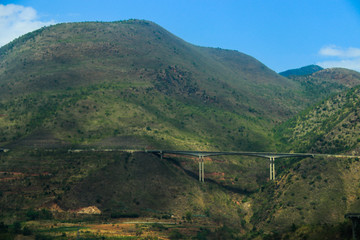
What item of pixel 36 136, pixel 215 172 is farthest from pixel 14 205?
pixel 215 172

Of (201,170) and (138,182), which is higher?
(201,170)

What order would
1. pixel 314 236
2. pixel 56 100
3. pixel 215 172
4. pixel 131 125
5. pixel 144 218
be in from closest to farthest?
pixel 314 236, pixel 144 218, pixel 215 172, pixel 131 125, pixel 56 100

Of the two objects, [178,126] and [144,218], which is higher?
[178,126]

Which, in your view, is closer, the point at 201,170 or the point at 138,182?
the point at 138,182

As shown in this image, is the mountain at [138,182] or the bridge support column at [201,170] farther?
the bridge support column at [201,170]

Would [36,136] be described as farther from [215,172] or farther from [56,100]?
[215,172]

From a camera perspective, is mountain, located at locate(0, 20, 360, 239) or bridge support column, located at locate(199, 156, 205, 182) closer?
mountain, located at locate(0, 20, 360, 239)

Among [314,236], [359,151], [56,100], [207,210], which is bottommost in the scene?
[207,210]

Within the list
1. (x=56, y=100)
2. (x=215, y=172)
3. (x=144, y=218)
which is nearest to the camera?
(x=144, y=218)

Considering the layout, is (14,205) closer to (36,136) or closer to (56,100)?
(36,136)

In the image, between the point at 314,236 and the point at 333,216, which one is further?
the point at 333,216
